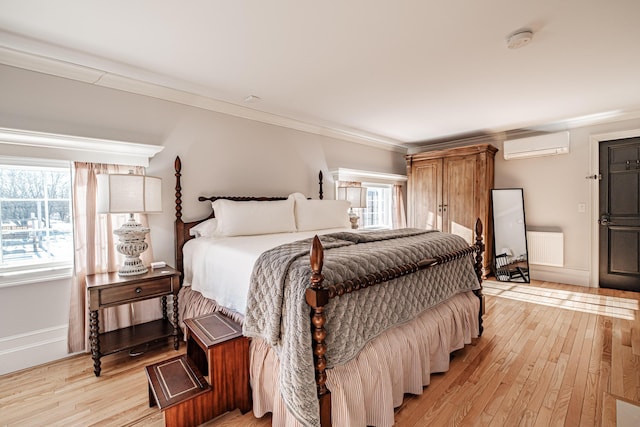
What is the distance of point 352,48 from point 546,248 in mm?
4248

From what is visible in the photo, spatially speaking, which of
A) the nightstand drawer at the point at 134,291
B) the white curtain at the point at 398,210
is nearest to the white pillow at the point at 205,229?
the nightstand drawer at the point at 134,291

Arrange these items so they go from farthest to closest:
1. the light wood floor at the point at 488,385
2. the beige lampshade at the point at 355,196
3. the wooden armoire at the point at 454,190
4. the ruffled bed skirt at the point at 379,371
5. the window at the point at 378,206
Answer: the window at the point at 378,206
the wooden armoire at the point at 454,190
the beige lampshade at the point at 355,196
the light wood floor at the point at 488,385
the ruffled bed skirt at the point at 379,371

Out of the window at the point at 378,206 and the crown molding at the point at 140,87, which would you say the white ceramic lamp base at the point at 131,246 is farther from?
the window at the point at 378,206

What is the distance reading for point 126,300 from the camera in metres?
2.23

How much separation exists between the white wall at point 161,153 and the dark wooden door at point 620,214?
3789 mm

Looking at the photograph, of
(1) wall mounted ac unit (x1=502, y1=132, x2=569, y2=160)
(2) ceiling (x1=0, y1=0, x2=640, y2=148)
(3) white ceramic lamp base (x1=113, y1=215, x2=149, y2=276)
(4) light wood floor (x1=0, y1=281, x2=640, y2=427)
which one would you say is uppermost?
(2) ceiling (x1=0, y1=0, x2=640, y2=148)

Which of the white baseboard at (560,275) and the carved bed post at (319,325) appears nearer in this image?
the carved bed post at (319,325)

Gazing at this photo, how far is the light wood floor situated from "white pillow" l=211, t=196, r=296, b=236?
118 cm

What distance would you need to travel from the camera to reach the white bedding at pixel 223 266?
188 centimetres

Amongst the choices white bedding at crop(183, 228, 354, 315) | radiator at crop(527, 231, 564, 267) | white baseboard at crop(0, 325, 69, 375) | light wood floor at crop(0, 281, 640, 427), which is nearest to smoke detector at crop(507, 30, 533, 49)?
white bedding at crop(183, 228, 354, 315)

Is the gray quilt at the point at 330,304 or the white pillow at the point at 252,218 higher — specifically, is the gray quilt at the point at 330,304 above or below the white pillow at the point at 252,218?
below

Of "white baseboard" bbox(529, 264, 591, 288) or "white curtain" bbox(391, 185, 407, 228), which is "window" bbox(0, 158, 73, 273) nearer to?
"white curtain" bbox(391, 185, 407, 228)

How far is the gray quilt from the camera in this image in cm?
133

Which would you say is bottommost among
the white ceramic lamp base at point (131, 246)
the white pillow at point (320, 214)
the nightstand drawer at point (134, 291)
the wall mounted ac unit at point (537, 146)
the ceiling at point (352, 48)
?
the nightstand drawer at point (134, 291)
